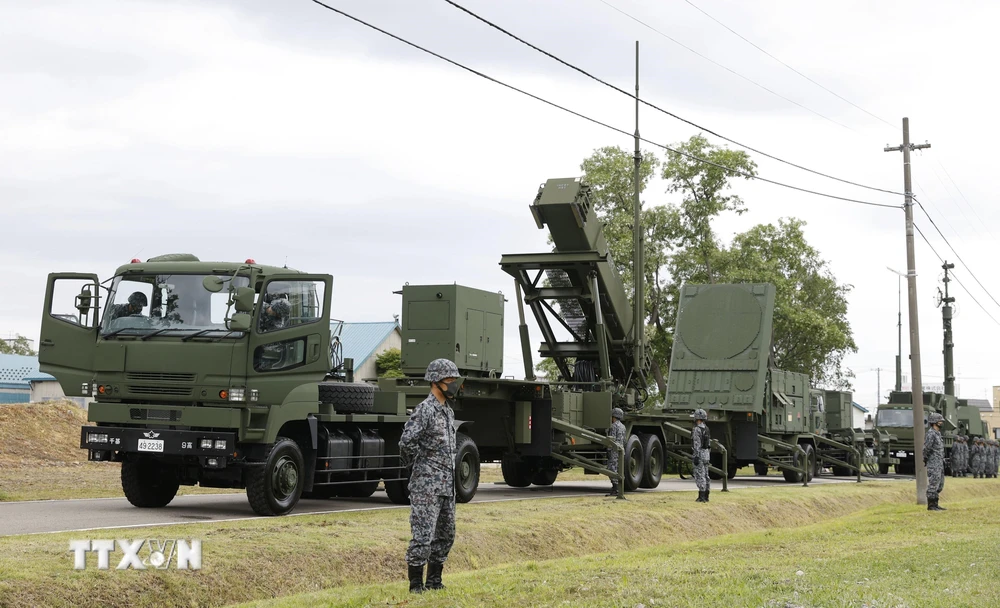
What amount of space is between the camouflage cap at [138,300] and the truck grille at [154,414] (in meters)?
1.25

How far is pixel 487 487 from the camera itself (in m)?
22.0

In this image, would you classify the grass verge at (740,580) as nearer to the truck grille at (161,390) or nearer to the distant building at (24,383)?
the truck grille at (161,390)

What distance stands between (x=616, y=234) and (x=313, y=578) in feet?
94.5

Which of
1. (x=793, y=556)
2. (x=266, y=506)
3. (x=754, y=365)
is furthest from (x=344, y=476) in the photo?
(x=754, y=365)

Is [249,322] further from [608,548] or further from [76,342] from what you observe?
[608,548]

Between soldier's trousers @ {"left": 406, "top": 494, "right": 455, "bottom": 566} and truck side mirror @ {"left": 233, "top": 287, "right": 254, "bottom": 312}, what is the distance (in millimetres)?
4994

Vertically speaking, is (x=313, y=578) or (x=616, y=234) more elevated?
(x=616, y=234)

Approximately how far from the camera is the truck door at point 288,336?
1300cm

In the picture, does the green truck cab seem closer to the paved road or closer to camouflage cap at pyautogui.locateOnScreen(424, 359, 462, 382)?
the paved road

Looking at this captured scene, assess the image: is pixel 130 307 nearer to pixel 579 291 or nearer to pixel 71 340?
pixel 71 340

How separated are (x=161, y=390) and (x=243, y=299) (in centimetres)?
151

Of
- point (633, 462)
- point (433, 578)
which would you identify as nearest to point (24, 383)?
point (633, 462)

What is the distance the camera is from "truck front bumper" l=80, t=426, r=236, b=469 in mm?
12648

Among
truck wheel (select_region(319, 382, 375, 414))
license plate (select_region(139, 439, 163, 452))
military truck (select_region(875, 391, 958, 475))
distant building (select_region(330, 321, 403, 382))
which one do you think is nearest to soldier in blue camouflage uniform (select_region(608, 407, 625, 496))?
truck wheel (select_region(319, 382, 375, 414))
